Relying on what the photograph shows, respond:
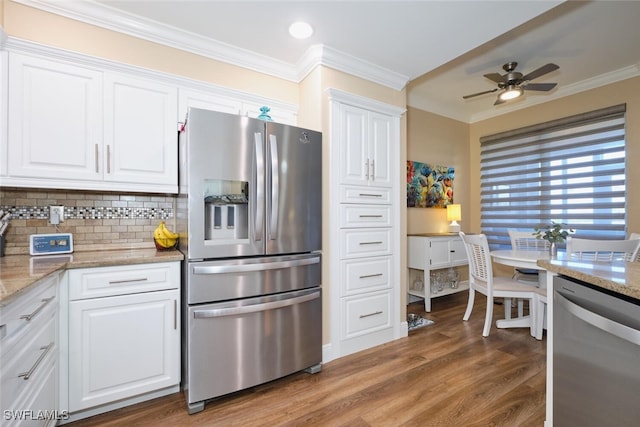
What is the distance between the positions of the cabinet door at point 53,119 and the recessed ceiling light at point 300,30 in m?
1.39

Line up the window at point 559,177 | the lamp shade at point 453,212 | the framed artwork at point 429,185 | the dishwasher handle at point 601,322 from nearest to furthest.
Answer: the dishwasher handle at point 601,322 → the window at point 559,177 → the framed artwork at point 429,185 → the lamp shade at point 453,212

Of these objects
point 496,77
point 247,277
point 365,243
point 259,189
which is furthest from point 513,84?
point 247,277

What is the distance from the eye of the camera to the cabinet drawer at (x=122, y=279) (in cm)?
161

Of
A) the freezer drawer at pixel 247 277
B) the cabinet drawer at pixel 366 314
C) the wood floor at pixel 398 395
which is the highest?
the freezer drawer at pixel 247 277

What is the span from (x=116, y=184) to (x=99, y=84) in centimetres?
69

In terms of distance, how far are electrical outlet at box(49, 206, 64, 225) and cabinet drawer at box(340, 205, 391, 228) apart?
2077mm

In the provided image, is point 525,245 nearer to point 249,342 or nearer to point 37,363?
point 249,342

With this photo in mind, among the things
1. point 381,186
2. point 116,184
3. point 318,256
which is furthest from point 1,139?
point 381,186

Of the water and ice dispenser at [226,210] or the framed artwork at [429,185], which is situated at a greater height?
the framed artwork at [429,185]

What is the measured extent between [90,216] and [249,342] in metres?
1.52

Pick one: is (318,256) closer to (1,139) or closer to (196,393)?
(196,393)

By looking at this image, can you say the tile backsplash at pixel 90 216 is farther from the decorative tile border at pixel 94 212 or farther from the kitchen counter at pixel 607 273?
the kitchen counter at pixel 607 273

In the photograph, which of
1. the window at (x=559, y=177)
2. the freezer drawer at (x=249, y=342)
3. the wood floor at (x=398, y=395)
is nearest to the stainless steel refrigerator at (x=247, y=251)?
the freezer drawer at (x=249, y=342)

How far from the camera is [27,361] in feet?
3.94
